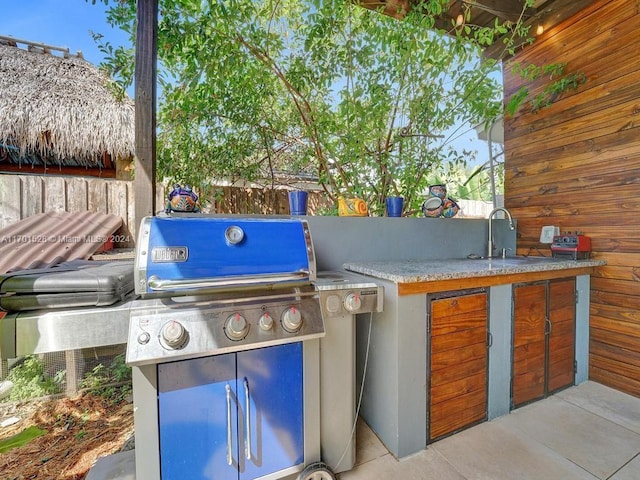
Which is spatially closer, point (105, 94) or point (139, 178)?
point (139, 178)

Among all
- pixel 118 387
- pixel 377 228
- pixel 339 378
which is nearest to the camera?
pixel 339 378

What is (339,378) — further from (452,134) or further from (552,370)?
(452,134)

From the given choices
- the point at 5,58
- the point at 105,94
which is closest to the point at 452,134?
the point at 105,94

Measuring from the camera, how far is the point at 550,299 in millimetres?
2121

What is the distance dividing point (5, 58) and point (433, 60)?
19.6ft

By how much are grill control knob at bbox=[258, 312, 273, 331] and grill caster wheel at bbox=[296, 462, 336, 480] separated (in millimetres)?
741

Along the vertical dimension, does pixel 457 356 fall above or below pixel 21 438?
above

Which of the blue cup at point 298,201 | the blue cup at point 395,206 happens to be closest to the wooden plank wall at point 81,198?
the blue cup at point 298,201

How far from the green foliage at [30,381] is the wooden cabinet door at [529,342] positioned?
359 centimetres

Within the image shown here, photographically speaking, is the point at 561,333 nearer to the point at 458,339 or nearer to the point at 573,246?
the point at 573,246

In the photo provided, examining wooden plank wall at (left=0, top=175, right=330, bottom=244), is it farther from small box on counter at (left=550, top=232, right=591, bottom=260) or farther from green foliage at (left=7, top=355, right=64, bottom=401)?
small box on counter at (left=550, top=232, right=591, bottom=260)

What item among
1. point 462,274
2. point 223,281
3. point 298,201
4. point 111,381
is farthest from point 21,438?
point 462,274

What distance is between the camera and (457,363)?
5.69 feet

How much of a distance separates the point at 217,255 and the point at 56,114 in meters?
4.37
